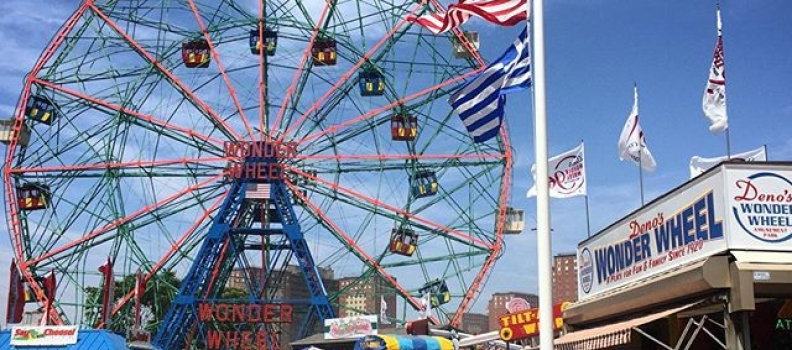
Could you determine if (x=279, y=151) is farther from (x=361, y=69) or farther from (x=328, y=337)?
(x=328, y=337)

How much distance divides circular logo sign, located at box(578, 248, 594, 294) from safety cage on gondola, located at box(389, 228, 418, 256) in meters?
23.2

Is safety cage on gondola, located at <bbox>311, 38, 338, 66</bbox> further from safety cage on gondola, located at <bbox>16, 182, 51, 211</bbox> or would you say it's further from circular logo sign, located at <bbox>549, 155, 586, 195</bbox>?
circular logo sign, located at <bbox>549, 155, 586, 195</bbox>

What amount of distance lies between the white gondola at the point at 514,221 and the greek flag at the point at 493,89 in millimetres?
29661

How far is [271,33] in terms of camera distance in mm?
45438

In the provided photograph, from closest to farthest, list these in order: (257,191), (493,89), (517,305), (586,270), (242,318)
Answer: (493,89) < (586,270) < (517,305) < (242,318) < (257,191)

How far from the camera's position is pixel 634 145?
2030cm

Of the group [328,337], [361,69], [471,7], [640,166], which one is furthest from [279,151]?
[471,7]

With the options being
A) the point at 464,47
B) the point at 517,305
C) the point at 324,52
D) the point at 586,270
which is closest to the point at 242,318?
the point at 324,52

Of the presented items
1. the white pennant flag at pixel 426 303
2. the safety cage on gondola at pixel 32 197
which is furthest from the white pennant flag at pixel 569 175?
the safety cage on gondola at pixel 32 197

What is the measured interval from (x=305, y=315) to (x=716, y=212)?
3426cm

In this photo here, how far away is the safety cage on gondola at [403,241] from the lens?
43031 millimetres

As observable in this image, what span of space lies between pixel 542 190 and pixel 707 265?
2.68 metres

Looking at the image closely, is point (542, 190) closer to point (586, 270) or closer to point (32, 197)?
point (586, 270)

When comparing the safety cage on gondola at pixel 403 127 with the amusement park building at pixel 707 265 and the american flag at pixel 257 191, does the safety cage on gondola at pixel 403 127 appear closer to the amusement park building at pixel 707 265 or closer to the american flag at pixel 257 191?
the american flag at pixel 257 191
